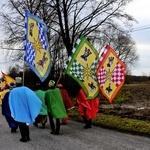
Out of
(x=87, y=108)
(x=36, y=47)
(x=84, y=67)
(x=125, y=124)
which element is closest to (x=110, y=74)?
(x=84, y=67)

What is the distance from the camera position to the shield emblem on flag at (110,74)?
12.7m

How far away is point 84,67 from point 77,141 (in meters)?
2.82

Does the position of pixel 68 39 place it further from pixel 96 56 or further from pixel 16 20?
pixel 96 56

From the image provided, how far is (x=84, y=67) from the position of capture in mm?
12523

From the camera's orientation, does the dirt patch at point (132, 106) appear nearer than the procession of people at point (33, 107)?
No

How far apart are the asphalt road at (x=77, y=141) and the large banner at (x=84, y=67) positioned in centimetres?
139

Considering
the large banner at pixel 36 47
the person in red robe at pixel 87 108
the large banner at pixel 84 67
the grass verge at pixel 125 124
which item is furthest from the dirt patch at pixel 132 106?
the large banner at pixel 36 47

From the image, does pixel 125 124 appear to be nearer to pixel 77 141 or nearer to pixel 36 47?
pixel 77 141

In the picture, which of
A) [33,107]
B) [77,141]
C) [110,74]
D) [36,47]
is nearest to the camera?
[77,141]

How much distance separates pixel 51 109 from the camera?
1220 cm

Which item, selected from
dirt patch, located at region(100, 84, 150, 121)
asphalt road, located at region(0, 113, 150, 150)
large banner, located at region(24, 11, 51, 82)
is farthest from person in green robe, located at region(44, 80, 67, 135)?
dirt patch, located at region(100, 84, 150, 121)

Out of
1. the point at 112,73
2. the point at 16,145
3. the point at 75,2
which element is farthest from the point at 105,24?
the point at 16,145

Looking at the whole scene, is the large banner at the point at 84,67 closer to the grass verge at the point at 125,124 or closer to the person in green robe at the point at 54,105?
the person in green robe at the point at 54,105

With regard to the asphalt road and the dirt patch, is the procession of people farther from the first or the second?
the dirt patch
